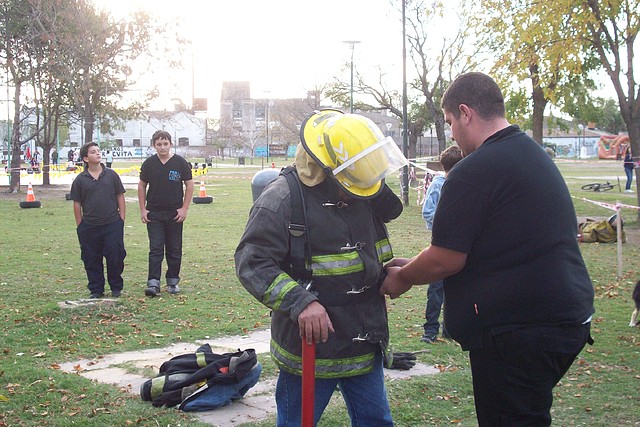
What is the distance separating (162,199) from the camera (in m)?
9.55

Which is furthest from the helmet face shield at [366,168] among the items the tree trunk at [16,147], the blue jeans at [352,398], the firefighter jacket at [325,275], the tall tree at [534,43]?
the tree trunk at [16,147]

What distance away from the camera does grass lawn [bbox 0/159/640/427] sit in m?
5.33

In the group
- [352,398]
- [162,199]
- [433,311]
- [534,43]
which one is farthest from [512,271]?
[534,43]

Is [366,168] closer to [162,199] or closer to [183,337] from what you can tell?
[183,337]

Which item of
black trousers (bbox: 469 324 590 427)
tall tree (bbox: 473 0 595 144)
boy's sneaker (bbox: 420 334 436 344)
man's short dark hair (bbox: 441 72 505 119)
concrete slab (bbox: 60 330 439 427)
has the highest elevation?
tall tree (bbox: 473 0 595 144)

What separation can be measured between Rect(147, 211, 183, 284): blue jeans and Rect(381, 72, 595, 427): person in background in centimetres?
697

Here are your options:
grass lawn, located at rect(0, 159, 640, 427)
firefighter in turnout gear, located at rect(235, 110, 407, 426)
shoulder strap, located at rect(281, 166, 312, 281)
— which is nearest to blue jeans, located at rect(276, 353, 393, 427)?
firefighter in turnout gear, located at rect(235, 110, 407, 426)

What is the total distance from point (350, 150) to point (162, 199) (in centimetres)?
663

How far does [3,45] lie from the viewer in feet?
101

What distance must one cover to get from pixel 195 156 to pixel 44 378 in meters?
89.8

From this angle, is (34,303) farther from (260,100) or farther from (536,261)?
(260,100)

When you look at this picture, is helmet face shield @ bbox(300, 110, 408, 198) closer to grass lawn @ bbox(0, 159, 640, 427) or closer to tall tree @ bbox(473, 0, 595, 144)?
grass lawn @ bbox(0, 159, 640, 427)

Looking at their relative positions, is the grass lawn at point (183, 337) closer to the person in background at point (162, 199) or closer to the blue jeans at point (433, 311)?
the blue jeans at point (433, 311)

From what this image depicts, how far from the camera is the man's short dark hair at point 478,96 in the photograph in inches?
124
